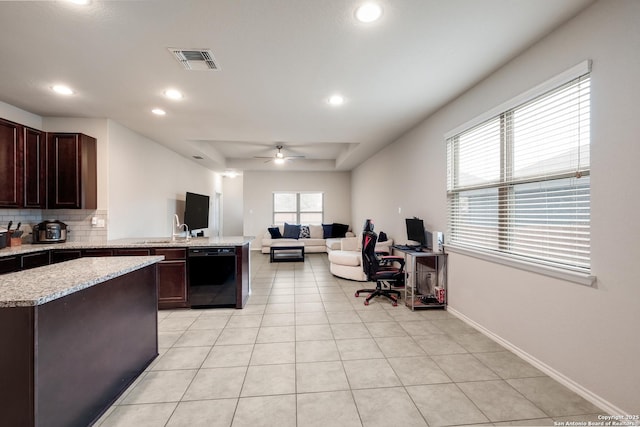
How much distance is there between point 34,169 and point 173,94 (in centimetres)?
219

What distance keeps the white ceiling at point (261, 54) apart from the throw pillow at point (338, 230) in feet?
17.1

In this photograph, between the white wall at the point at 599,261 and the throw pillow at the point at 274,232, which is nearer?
the white wall at the point at 599,261

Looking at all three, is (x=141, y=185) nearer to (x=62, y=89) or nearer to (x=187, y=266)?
(x=62, y=89)

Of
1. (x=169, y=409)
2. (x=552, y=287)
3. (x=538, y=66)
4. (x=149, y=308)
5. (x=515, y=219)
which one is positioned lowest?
(x=169, y=409)

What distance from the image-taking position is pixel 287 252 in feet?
24.9

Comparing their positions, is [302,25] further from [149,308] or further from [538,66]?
[149,308]

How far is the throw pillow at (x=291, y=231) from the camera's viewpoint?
8539 mm

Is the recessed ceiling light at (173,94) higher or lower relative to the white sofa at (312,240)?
higher

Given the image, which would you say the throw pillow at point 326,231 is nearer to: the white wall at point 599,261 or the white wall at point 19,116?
the white wall at point 599,261

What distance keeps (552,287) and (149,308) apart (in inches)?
132

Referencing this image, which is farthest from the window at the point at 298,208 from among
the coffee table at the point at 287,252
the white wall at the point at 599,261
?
the white wall at the point at 599,261

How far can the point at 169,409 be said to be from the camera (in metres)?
1.82

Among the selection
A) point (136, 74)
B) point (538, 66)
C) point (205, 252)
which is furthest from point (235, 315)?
point (538, 66)

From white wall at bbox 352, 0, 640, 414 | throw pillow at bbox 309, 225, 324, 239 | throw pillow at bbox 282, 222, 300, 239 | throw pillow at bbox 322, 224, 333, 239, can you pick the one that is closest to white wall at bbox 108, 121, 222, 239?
throw pillow at bbox 282, 222, 300, 239
